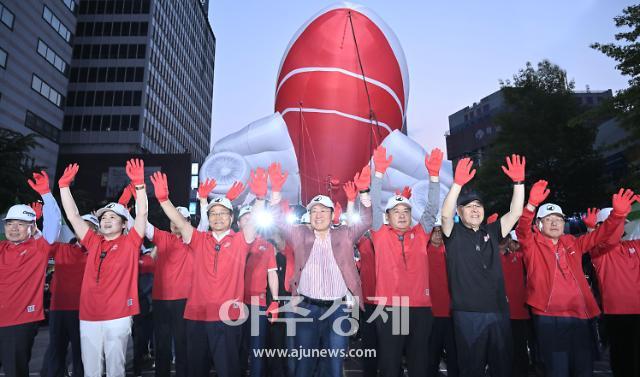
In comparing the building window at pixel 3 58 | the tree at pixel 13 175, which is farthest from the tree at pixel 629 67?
the building window at pixel 3 58

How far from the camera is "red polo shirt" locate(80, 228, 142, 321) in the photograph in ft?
11.7

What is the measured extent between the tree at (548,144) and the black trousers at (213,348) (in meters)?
16.7

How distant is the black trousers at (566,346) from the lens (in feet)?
11.6

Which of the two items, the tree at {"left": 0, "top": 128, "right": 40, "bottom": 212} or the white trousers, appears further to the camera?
the tree at {"left": 0, "top": 128, "right": 40, "bottom": 212}

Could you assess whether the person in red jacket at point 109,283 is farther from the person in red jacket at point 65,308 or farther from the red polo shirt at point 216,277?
the person in red jacket at point 65,308

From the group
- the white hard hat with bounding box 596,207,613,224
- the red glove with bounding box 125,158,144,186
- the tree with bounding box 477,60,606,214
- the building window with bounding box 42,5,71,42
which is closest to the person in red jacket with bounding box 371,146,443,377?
the red glove with bounding box 125,158,144,186

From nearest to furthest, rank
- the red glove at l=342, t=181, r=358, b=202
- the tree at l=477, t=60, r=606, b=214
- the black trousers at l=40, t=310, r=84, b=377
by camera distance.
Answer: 1. the red glove at l=342, t=181, r=358, b=202
2. the black trousers at l=40, t=310, r=84, b=377
3. the tree at l=477, t=60, r=606, b=214

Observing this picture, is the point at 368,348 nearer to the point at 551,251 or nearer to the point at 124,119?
the point at 551,251

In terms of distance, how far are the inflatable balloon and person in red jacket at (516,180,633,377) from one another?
5.85 meters

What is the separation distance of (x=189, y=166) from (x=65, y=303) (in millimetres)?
26937

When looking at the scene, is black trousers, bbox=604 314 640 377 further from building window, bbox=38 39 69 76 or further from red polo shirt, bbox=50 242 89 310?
building window, bbox=38 39 69 76

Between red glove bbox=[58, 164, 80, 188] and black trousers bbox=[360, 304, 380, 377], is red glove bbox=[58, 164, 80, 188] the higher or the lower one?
the higher one

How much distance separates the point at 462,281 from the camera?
11.7 ft

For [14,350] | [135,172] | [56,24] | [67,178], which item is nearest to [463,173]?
[135,172]
